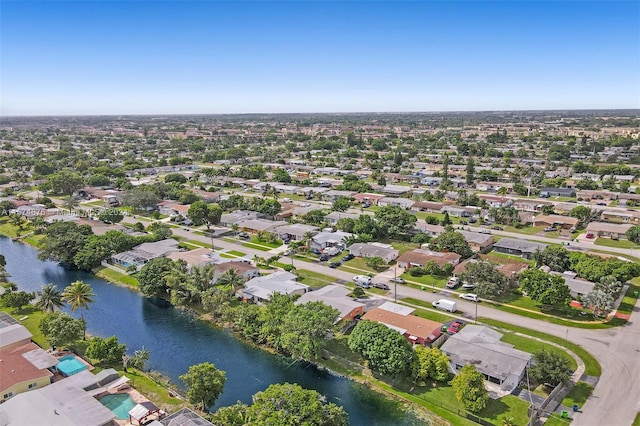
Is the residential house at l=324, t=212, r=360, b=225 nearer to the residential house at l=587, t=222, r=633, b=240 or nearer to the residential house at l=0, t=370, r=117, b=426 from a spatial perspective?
the residential house at l=587, t=222, r=633, b=240

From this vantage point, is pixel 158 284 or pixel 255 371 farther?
pixel 158 284

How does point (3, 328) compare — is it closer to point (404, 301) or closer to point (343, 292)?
point (343, 292)

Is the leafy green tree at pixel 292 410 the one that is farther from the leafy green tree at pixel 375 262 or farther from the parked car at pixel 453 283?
the leafy green tree at pixel 375 262

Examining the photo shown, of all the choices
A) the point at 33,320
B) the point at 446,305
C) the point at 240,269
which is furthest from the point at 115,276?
the point at 446,305

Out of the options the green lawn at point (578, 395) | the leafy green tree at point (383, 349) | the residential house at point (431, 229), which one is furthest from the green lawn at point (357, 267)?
the green lawn at point (578, 395)

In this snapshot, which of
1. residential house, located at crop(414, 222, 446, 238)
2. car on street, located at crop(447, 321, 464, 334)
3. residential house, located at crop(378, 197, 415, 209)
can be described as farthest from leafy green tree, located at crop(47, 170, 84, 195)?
car on street, located at crop(447, 321, 464, 334)

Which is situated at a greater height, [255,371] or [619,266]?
[619,266]

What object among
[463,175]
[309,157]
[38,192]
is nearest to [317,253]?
[463,175]
